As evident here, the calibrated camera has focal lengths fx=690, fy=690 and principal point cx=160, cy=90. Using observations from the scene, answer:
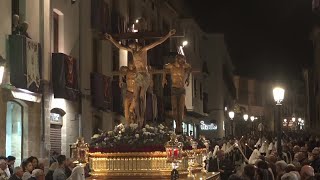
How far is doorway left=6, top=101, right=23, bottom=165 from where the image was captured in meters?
23.0

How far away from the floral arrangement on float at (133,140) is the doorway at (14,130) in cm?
687

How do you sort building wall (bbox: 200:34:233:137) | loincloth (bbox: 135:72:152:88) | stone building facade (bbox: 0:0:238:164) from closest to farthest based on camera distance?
loincloth (bbox: 135:72:152:88)
stone building facade (bbox: 0:0:238:164)
building wall (bbox: 200:34:233:137)

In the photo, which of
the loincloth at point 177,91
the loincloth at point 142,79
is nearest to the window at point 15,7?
the loincloth at point 177,91

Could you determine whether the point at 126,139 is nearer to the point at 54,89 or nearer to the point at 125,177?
the point at 125,177

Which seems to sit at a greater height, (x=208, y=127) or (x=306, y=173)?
(x=208, y=127)

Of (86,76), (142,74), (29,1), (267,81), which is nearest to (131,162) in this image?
(142,74)

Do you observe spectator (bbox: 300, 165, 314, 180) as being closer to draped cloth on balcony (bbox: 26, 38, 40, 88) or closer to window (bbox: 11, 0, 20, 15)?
draped cloth on balcony (bbox: 26, 38, 40, 88)

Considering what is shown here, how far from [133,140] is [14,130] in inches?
331

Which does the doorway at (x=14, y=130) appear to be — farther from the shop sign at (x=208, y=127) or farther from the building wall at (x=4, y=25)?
the shop sign at (x=208, y=127)

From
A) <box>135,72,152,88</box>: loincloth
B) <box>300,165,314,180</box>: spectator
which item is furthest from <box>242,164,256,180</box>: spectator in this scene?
<box>135,72,152,88</box>: loincloth

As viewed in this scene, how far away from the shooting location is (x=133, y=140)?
1612cm

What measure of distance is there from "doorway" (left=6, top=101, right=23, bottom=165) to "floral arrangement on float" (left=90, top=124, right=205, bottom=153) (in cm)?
687

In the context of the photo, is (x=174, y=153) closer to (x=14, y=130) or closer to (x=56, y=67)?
(x=14, y=130)

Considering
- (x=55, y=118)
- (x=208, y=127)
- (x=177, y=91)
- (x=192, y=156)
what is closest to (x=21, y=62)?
(x=55, y=118)
